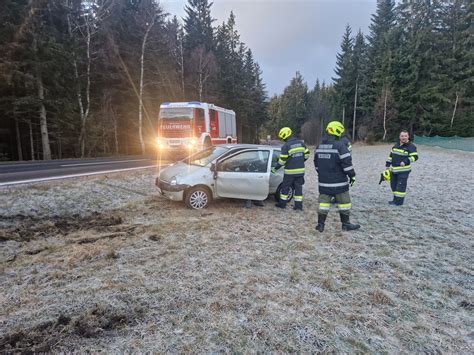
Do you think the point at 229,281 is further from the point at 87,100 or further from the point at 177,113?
the point at 87,100

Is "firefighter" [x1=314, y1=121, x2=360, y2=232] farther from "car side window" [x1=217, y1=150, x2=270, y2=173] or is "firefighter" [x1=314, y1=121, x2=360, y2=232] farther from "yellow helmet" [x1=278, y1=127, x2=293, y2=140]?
"car side window" [x1=217, y1=150, x2=270, y2=173]

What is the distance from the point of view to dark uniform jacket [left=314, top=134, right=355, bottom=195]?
14.9 ft

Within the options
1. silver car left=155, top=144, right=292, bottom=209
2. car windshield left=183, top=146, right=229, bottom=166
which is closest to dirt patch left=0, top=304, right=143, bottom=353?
silver car left=155, top=144, right=292, bottom=209

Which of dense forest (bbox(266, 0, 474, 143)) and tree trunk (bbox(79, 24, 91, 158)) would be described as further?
dense forest (bbox(266, 0, 474, 143))

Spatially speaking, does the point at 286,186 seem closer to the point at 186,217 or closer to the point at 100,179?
the point at 186,217

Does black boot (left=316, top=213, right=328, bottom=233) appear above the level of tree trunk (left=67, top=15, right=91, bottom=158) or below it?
below

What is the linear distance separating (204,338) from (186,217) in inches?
136

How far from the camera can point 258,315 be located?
263 centimetres

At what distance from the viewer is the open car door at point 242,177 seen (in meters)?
6.19

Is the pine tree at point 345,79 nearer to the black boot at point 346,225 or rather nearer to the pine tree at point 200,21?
the pine tree at point 200,21

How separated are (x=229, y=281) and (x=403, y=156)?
5567 mm

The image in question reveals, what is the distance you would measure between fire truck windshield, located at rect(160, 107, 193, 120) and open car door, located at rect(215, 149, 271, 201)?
774 centimetres

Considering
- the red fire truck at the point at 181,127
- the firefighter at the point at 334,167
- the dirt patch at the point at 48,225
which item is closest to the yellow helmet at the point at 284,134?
the firefighter at the point at 334,167

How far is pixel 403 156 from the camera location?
21.6 ft
